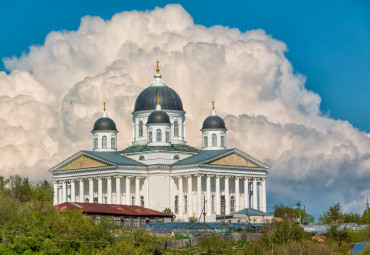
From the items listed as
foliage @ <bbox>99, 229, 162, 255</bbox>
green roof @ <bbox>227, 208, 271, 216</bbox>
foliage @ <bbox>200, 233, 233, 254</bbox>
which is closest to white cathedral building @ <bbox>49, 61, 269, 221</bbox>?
green roof @ <bbox>227, 208, 271, 216</bbox>

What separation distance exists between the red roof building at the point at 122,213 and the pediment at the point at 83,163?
36.8ft

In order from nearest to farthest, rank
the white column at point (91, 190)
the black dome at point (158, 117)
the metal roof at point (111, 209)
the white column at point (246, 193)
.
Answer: the metal roof at point (111, 209) → the white column at point (91, 190) → the black dome at point (158, 117) → the white column at point (246, 193)

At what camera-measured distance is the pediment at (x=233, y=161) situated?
154 m

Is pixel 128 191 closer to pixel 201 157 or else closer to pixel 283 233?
pixel 201 157

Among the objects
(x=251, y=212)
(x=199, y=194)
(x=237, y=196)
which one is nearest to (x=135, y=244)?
(x=251, y=212)

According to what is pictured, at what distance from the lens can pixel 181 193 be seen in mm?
153625

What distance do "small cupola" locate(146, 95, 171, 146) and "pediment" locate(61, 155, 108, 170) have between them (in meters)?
7.29

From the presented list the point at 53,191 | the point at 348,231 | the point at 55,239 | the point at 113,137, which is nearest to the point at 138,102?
the point at 113,137

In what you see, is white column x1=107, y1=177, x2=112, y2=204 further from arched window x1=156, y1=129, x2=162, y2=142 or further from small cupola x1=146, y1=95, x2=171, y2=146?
arched window x1=156, y1=129, x2=162, y2=142

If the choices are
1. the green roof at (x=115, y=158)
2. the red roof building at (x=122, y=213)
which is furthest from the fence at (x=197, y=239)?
the green roof at (x=115, y=158)

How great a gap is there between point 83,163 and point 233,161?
58.1 feet

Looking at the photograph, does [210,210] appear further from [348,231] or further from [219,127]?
[348,231]

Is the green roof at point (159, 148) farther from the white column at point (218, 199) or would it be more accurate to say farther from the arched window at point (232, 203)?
the arched window at point (232, 203)

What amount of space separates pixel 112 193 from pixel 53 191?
1412cm
